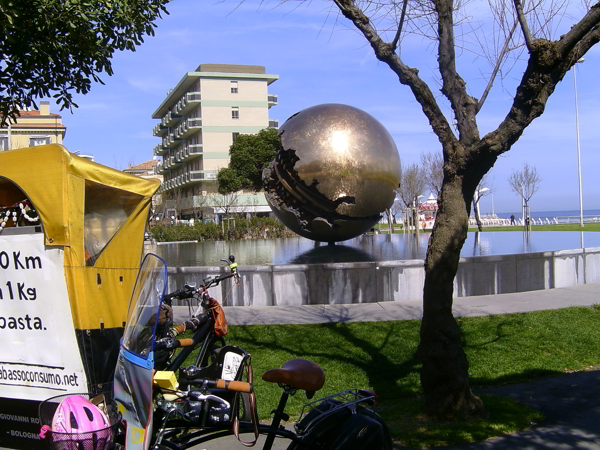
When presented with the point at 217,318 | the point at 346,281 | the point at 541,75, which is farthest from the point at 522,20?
the point at 346,281

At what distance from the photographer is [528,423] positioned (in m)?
5.68

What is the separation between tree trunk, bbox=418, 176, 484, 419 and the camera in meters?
5.66

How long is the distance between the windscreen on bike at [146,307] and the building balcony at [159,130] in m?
82.5

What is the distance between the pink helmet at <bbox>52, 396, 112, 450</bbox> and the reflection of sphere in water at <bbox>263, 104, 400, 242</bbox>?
1090 cm

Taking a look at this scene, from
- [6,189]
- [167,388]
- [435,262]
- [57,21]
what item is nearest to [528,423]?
[435,262]

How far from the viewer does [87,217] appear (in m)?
5.69

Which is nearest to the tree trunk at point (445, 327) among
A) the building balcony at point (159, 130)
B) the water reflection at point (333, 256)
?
the water reflection at point (333, 256)

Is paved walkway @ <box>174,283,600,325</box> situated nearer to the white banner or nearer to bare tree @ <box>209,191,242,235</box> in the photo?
the white banner

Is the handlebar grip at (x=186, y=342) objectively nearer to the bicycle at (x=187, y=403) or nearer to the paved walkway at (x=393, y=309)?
the bicycle at (x=187, y=403)

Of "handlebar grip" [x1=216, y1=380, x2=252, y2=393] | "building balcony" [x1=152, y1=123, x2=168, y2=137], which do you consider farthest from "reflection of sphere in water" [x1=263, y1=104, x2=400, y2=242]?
"building balcony" [x1=152, y1=123, x2=168, y2=137]

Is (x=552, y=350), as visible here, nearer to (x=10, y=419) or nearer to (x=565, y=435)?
(x=565, y=435)

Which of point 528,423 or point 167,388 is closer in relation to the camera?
point 167,388

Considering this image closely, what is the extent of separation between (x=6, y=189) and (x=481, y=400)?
5.41m

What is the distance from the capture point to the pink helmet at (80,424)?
3.16 meters
